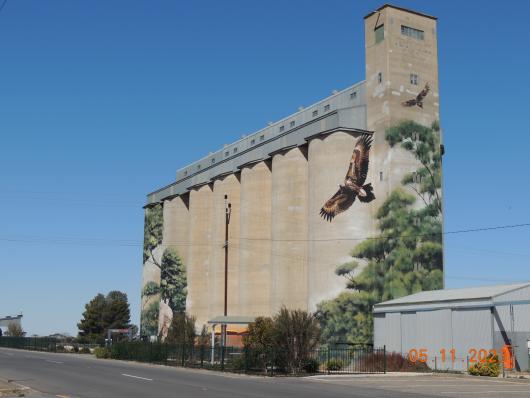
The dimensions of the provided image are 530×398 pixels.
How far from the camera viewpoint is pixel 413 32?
72062 millimetres

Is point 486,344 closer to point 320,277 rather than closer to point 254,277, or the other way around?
point 320,277

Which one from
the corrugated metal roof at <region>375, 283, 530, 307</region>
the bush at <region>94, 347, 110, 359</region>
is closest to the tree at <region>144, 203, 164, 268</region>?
the bush at <region>94, 347, 110, 359</region>

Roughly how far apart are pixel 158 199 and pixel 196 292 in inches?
967

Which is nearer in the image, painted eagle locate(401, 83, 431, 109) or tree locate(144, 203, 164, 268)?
painted eagle locate(401, 83, 431, 109)

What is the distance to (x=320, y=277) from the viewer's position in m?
69.0

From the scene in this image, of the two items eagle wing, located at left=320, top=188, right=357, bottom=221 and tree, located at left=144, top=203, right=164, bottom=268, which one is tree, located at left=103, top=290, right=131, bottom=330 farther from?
eagle wing, located at left=320, top=188, right=357, bottom=221

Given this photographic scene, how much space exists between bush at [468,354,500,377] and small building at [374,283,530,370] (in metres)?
3.17

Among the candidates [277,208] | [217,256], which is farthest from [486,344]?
[217,256]

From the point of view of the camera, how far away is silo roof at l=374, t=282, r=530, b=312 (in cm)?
4756

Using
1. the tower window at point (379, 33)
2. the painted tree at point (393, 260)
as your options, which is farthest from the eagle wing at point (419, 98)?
A: the tower window at point (379, 33)

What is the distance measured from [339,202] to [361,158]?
16.7 ft
